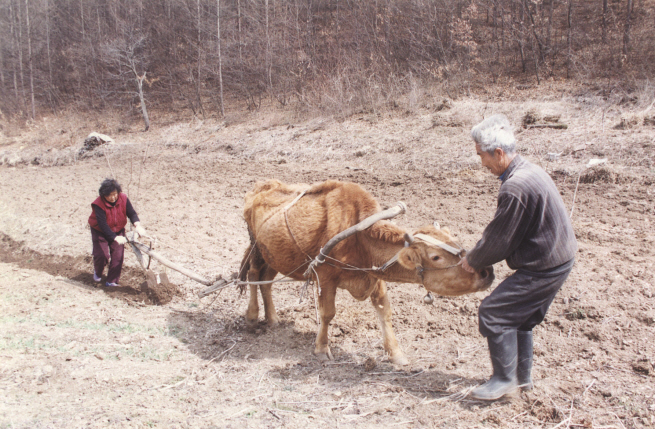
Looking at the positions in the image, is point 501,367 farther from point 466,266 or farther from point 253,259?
point 253,259

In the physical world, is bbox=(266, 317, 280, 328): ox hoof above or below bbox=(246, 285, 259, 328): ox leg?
below

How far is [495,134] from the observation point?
3.46 metres

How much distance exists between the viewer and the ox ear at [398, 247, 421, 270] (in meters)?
4.20

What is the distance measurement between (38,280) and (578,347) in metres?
7.76

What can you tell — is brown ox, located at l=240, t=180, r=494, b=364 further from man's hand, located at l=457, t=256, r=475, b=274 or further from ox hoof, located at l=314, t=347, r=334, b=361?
man's hand, located at l=457, t=256, r=475, b=274

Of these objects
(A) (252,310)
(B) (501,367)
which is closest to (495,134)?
(B) (501,367)

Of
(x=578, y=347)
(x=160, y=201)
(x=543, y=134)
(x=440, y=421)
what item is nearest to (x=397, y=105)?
(x=543, y=134)

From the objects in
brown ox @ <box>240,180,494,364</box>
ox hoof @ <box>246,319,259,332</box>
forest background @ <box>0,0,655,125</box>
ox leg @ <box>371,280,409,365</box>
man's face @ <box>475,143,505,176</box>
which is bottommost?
ox hoof @ <box>246,319,259,332</box>

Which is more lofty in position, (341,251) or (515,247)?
(515,247)

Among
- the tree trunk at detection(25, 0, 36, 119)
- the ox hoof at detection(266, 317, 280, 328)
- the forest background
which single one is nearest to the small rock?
the ox hoof at detection(266, 317, 280, 328)

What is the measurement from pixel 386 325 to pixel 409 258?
1.31 meters

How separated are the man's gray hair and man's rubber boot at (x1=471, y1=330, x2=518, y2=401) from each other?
139cm

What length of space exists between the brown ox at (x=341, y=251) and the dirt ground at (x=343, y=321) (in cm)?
52

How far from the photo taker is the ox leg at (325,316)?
210 inches
